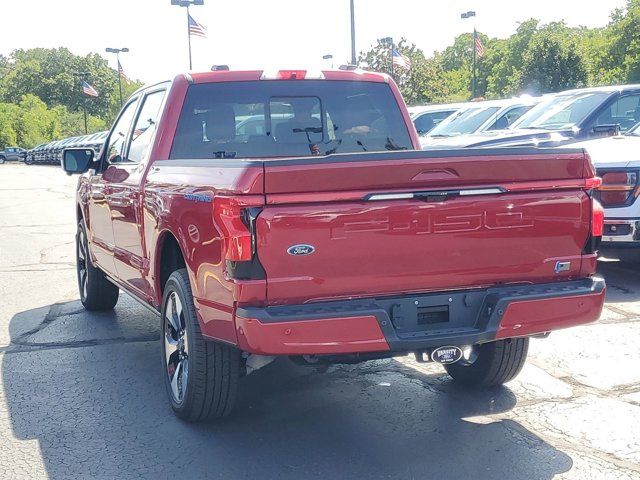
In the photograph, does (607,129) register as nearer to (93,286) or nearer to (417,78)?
(93,286)

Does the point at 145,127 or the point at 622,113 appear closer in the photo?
the point at 145,127

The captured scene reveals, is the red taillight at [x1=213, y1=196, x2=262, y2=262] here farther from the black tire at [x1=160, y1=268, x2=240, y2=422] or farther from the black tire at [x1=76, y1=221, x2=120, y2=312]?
the black tire at [x1=76, y1=221, x2=120, y2=312]

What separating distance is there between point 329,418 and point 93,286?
3.65 m

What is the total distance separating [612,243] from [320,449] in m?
4.86

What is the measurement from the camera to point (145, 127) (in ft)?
19.3

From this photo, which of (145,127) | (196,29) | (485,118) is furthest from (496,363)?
(196,29)

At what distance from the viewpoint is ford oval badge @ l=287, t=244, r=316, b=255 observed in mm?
3715

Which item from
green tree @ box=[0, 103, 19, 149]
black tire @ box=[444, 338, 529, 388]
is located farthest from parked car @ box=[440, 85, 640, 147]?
green tree @ box=[0, 103, 19, 149]

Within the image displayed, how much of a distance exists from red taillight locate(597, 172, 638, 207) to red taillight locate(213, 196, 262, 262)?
5.29 m

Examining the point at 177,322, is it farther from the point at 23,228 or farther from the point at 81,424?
the point at 23,228

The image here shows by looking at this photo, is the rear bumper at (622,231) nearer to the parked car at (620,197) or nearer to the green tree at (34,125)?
the parked car at (620,197)

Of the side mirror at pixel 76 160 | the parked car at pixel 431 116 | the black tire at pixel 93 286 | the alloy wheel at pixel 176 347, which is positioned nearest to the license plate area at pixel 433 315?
the alloy wheel at pixel 176 347

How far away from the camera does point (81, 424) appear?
466cm

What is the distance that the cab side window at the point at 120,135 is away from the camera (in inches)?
255
